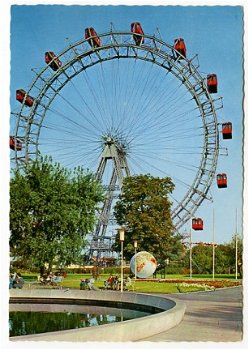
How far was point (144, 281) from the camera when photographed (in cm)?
2044

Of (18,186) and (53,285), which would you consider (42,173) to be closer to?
(18,186)

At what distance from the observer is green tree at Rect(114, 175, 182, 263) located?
890 inches

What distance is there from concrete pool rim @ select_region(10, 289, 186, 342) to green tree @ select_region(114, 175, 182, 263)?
30.1 ft

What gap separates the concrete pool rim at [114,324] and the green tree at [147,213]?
916 centimetres

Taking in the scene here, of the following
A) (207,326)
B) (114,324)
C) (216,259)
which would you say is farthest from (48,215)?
(216,259)

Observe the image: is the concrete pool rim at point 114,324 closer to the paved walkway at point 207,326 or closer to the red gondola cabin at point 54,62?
the paved walkway at point 207,326

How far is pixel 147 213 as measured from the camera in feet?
75.7

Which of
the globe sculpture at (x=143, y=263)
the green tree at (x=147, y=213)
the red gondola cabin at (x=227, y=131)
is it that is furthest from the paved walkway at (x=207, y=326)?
the green tree at (x=147, y=213)

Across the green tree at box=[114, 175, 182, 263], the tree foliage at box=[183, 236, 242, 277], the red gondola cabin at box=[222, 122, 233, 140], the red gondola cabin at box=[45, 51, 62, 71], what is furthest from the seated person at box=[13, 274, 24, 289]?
the tree foliage at box=[183, 236, 242, 277]

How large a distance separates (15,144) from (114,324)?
13.4 m

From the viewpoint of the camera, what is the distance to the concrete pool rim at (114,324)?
6.65 m

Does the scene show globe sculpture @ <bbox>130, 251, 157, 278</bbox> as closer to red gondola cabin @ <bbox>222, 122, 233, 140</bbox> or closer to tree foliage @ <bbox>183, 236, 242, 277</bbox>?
red gondola cabin @ <bbox>222, 122, 233, 140</bbox>
